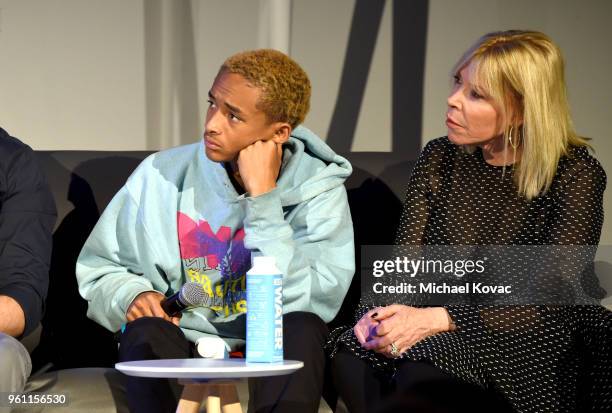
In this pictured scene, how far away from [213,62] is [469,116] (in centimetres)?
140

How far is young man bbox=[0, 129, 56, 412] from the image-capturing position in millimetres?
2211

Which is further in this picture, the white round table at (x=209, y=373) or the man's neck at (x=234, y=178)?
the man's neck at (x=234, y=178)

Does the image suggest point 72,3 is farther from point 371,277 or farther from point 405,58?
point 371,277

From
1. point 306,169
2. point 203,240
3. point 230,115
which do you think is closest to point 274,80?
point 230,115

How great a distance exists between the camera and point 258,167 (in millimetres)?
2363

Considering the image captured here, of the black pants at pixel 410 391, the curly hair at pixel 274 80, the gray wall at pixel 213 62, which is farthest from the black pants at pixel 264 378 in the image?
the gray wall at pixel 213 62

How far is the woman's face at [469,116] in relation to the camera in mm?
2354

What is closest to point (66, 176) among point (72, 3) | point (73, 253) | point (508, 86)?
point (73, 253)

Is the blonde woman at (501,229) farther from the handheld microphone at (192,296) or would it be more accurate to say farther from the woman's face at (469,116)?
the handheld microphone at (192,296)

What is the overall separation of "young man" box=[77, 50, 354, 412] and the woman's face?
14.2 inches

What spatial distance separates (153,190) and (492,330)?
95 centimetres

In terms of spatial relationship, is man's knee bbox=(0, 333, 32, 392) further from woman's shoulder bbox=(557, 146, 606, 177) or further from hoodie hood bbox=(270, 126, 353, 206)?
woman's shoulder bbox=(557, 146, 606, 177)

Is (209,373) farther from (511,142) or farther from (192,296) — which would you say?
(511,142)

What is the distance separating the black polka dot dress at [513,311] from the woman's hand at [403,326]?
28 mm
